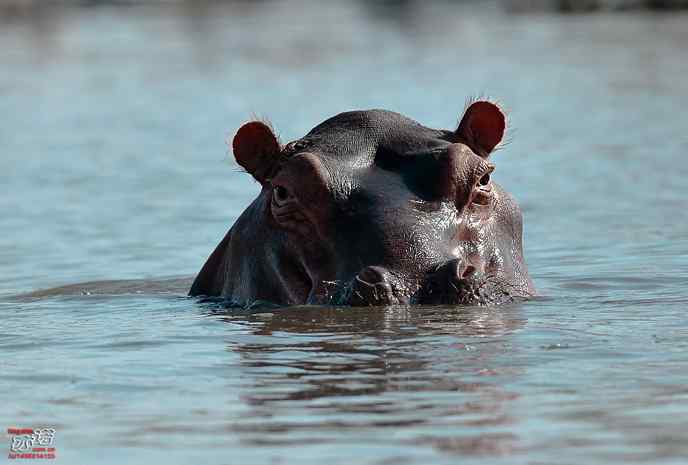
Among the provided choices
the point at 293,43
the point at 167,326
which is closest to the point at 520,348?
the point at 167,326

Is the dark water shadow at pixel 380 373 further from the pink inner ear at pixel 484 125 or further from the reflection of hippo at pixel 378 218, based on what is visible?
the pink inner ear at pixel 484 125

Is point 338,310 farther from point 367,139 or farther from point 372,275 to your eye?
point 367,139

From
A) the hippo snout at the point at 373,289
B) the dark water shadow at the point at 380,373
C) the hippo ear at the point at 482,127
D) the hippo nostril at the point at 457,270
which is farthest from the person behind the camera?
the hippo ear at the point at 482,127

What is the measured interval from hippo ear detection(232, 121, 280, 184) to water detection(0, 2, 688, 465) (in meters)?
0.75

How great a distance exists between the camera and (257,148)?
802 centimetres

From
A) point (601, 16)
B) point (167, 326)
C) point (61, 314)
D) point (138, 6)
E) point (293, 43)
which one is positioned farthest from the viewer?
point (138, 6)

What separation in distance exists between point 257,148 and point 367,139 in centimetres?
58

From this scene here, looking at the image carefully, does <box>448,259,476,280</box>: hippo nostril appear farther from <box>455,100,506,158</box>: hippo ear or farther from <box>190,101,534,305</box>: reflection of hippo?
<box>455,100,506,158</box>: hippo ear

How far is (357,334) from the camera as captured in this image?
6922 millimetres

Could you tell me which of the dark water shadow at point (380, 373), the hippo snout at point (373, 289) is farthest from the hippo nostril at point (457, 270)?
the hippo snout at point (373, 289)

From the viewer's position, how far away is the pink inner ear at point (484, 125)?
788 cm

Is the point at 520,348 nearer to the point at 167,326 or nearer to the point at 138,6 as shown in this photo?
the point at 167,326

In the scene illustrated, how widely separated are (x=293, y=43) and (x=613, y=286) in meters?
28.8

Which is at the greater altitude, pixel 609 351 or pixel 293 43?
pixel 293 43
